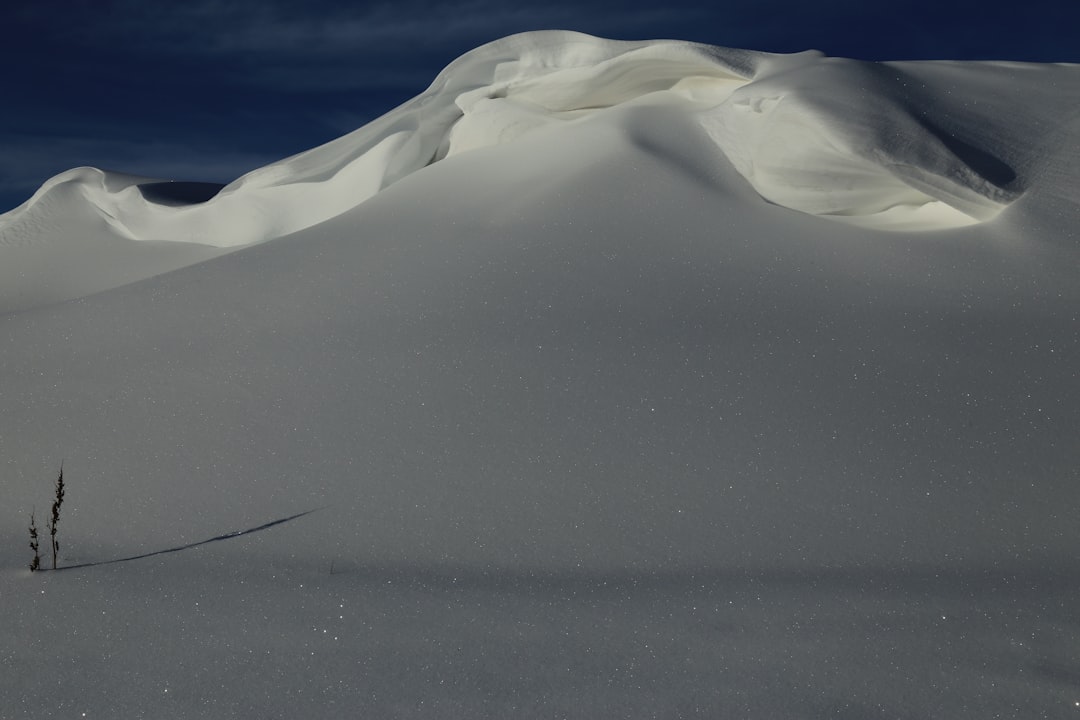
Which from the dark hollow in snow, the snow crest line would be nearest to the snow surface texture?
the snow crest line

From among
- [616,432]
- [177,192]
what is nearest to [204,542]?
[616,432]

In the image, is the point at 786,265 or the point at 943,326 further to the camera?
the point at 786,265

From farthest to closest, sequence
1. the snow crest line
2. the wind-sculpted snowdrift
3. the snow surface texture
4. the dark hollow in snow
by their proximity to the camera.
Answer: the dark hollow in snow
the wind-sculpted snowdrift
the snow crest line
the snow surface texture

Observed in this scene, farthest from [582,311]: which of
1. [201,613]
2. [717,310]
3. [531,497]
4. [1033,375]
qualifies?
[201,613]

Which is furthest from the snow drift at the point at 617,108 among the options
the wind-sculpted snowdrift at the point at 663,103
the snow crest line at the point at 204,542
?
the snow crest line at the point at 204,542

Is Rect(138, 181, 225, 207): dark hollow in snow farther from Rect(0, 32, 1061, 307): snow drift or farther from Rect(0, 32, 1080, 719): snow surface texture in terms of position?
Rect(0, 32, 1080, 719): snow surface texture

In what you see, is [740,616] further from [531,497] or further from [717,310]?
[717,310]

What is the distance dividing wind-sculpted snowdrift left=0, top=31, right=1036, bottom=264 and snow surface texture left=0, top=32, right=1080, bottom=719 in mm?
23

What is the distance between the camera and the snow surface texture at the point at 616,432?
158cm

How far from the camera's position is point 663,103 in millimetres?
4574

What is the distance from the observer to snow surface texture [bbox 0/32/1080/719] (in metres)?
1.58

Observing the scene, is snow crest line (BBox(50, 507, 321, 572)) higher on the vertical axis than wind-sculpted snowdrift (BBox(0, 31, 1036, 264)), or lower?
lower

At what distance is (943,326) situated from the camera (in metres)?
2.88

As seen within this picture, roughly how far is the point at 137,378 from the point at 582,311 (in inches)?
A: 51.4
